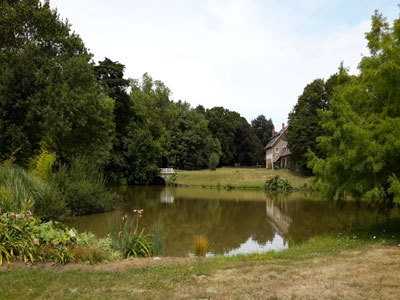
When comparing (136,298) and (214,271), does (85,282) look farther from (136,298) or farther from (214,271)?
(214,271)

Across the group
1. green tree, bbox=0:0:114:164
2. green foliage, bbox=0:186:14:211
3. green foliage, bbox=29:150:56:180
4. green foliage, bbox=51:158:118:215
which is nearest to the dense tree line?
green tree, bbox=0:0:114:164

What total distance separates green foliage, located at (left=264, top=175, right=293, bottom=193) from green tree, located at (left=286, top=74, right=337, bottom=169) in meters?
4.97

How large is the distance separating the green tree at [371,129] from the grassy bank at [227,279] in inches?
121

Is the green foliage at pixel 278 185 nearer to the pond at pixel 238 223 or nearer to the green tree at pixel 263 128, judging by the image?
the pond at pixel 238 223

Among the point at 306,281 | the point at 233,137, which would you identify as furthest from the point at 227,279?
the point at 233,137

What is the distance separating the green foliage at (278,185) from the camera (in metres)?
40.2

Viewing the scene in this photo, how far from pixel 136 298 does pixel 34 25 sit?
2217 cm

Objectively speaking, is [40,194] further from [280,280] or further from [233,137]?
[233,137]

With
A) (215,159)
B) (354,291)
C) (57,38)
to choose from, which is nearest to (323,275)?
(354,291)

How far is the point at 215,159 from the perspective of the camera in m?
56.3

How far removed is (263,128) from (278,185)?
190 ft

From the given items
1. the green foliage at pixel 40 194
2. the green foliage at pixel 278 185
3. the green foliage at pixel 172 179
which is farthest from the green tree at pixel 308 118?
the green foliage at pixel 40 194

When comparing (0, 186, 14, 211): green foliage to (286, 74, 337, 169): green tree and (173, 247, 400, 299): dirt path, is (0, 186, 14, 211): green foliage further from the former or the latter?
(286, 74, 337, 169): green tree

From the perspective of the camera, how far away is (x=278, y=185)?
4084 cm
